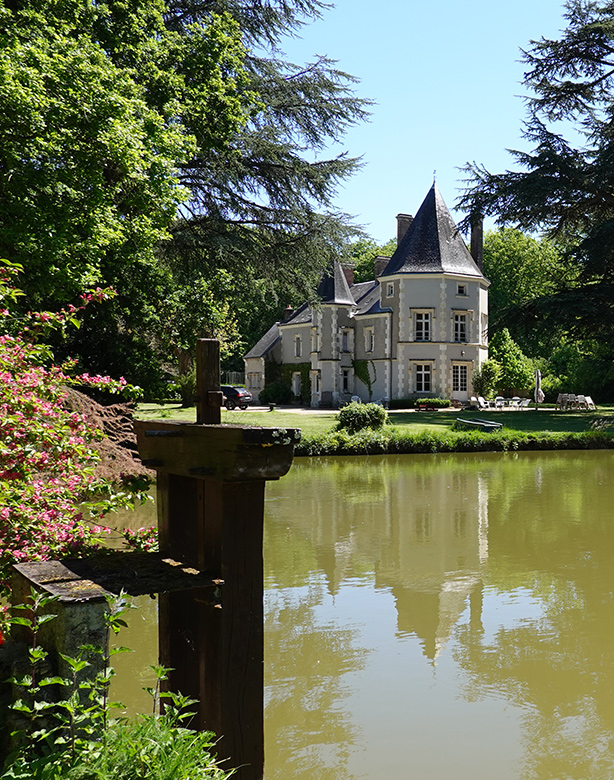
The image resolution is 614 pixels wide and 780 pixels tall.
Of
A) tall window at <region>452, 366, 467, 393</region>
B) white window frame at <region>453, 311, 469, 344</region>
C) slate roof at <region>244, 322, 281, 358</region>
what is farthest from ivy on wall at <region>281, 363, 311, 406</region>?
white window frame at <region>453, 311, 469, 344</region>

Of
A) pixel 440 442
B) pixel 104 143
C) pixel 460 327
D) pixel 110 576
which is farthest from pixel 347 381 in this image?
pixel 110 576

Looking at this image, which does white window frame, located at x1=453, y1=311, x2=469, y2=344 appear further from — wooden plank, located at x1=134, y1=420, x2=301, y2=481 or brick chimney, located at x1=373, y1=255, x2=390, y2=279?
wooden plank, located at x1=134, y1=420, x2=301, y2=481

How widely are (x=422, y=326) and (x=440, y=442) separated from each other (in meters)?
18.4

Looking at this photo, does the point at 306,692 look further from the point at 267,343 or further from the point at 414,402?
the point at 267,343

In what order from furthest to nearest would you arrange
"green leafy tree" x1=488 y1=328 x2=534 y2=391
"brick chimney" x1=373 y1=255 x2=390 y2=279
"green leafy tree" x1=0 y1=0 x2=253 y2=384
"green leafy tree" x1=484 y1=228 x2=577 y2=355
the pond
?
"green leafy tree" x1=484 y1=228 x2=577 y2=355 → "brick chimney" x1=373 y1=255 x2=390 y2=279 → "green leafy tree" x1=488 y1=328 x2=534 y2=391 → "green leafy tree" x1=0 y1=0 x2=253 y2=384 → the pond

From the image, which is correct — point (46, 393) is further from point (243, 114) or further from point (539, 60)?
point (539, 60)

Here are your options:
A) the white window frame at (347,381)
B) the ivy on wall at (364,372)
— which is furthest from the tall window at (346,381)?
the ivy on wall at (364,372)

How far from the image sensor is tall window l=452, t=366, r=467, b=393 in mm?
38750

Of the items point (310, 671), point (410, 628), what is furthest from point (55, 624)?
point (410, 628)

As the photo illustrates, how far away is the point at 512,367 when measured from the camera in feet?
137

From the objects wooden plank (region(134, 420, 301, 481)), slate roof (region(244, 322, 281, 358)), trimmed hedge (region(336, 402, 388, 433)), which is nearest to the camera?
wooden plank (region(134, 420, 301, 481))

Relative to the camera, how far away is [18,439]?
4.27 m

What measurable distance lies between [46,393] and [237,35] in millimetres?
11749

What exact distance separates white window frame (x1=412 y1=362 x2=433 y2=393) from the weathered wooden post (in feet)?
117
